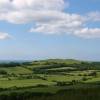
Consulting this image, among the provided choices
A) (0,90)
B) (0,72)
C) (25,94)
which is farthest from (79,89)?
(0,72)

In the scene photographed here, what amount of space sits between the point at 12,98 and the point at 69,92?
438 inches

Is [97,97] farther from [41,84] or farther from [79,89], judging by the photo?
[41,84]

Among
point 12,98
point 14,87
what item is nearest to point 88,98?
point 12,98

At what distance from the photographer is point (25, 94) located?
58.9 meters

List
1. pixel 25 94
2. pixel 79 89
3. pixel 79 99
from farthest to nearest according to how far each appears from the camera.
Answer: pixel 79 89, pixel 25 94, pixel 79 99

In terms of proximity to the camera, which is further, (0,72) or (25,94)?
(0,72)

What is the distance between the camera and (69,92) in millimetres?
61094

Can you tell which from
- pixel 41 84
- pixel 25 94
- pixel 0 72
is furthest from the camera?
pixel 0 72

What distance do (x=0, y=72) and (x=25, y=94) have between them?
4456 cm

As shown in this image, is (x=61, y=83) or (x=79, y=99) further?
(x=61, y=83)

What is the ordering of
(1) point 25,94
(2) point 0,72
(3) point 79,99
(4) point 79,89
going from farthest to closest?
(2) point 0,72 < (4) point 79,89 < (1) point 25,94 < (3) point 79,99

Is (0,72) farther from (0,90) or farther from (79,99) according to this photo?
(79,99)

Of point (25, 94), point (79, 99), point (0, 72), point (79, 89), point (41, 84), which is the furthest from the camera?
point (0, 72)

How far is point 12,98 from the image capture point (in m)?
58.1
